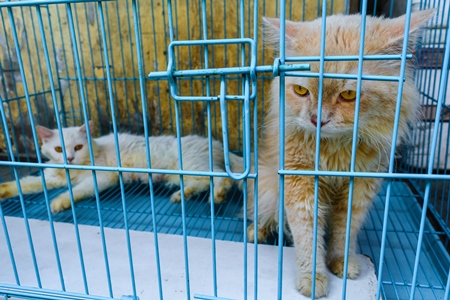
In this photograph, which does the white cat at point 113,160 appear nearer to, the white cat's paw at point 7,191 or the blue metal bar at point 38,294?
the white cat's paw at point 7,191

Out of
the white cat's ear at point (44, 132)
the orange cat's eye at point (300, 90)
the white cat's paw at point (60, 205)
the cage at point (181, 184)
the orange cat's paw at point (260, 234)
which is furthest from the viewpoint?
the white cat's ear at point (44, 132)

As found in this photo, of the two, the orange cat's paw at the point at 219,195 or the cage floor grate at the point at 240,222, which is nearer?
the cage floor grate at the point at 240,222

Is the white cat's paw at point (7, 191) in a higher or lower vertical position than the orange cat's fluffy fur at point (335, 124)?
lower

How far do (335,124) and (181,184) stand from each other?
0.44m

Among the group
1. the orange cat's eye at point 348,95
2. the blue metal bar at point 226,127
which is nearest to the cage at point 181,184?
the blue metal bar at point 226,127

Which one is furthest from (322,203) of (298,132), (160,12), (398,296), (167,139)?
(160,12)

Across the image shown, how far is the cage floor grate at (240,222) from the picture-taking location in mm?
1163

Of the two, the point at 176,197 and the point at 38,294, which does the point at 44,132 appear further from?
the point at 38,294

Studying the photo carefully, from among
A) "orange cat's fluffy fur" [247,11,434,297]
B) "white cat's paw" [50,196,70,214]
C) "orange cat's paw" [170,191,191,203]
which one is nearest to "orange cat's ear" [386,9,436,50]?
"orange cat's fluffy fur" [247,11,434,297]

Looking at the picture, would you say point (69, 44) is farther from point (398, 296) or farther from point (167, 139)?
point (398, 296)

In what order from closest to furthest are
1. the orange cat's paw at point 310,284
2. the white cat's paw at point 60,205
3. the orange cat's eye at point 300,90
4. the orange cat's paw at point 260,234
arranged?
the orange cat's eye at point 300,90
the orange cat's paw at point 310,284
the orange cat's paw at point 260,234
the white cat's paw at point 60,205

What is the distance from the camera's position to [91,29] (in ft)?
7.45

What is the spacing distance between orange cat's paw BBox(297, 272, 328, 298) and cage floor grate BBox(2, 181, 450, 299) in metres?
0.23

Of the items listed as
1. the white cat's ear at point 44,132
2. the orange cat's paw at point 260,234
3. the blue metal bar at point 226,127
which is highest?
the blue metal bar at point 226,127
